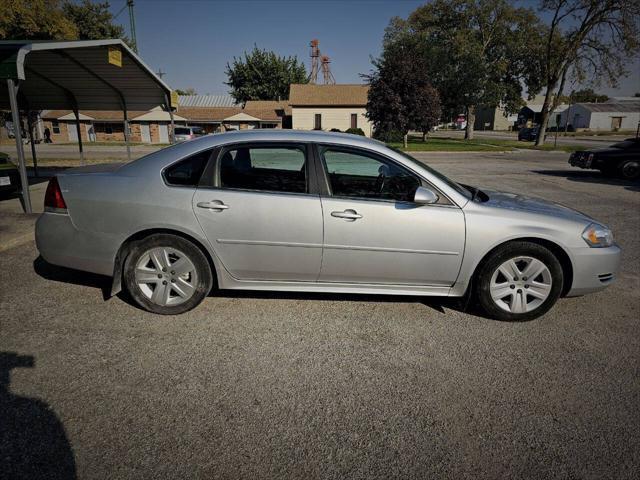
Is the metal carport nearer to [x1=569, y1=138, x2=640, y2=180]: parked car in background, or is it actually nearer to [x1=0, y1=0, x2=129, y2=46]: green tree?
[x1=569, y1=138, x2=640, y2=180]: parked car in background

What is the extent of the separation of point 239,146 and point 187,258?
1087mm

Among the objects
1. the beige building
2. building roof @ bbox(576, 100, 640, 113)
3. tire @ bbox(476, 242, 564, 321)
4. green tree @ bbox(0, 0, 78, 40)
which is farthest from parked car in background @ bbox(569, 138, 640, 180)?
building roof @ bbox(576, 100, 640, 113)

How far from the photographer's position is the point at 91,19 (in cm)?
4328

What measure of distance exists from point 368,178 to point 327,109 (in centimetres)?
4358

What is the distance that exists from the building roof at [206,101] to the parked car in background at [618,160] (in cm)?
5070

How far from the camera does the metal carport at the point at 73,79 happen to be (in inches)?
248

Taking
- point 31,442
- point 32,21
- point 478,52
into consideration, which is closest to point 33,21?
point 32,21

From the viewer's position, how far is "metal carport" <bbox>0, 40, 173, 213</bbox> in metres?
6.29

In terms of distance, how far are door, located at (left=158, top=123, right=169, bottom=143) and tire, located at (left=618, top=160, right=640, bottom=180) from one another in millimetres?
43357

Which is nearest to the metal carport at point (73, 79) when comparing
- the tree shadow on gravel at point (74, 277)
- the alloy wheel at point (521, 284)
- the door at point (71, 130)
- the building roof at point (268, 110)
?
the tree shadow on gravel at point (74, 277)

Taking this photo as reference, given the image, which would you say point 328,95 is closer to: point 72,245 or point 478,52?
point 478,52

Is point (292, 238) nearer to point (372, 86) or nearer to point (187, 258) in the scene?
point (187, 258)

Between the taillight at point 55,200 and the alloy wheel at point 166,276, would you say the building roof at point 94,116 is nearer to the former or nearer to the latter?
the taillight at point 55,200

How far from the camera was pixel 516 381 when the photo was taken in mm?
2785
